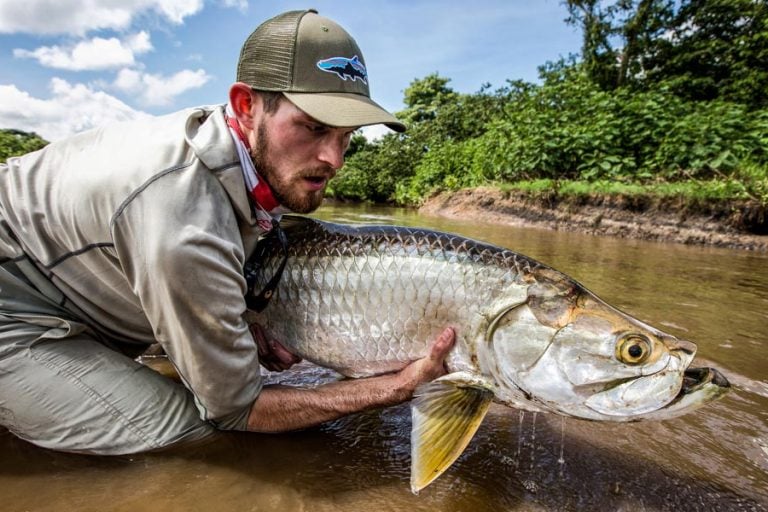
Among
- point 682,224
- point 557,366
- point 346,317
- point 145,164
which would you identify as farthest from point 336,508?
point 682,224

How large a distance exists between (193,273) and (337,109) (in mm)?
795

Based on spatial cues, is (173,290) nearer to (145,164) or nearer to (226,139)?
(145,164)

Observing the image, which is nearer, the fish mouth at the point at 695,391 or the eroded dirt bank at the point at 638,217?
the fish mouth at the point at 695,391

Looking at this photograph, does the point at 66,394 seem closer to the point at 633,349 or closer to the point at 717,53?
the point at 633,349

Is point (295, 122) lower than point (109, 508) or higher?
higher

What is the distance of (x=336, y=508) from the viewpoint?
5.48 ft

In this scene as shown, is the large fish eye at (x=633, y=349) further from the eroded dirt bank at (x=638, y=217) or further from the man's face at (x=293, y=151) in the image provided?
the eroded dirt bank at (x=638, y=217)

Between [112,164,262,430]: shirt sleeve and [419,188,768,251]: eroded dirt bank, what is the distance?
32.3ft

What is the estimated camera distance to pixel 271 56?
188 cm

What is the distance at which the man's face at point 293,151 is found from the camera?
1.88 metres

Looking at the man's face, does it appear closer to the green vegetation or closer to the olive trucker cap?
the olive trucker cap

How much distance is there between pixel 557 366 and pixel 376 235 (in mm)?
901

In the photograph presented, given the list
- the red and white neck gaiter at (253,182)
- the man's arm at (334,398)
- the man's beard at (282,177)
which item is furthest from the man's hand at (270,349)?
the man's beard at (282,177)

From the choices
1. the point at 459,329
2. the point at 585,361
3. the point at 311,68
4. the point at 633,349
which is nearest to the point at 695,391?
the point at 633,349
